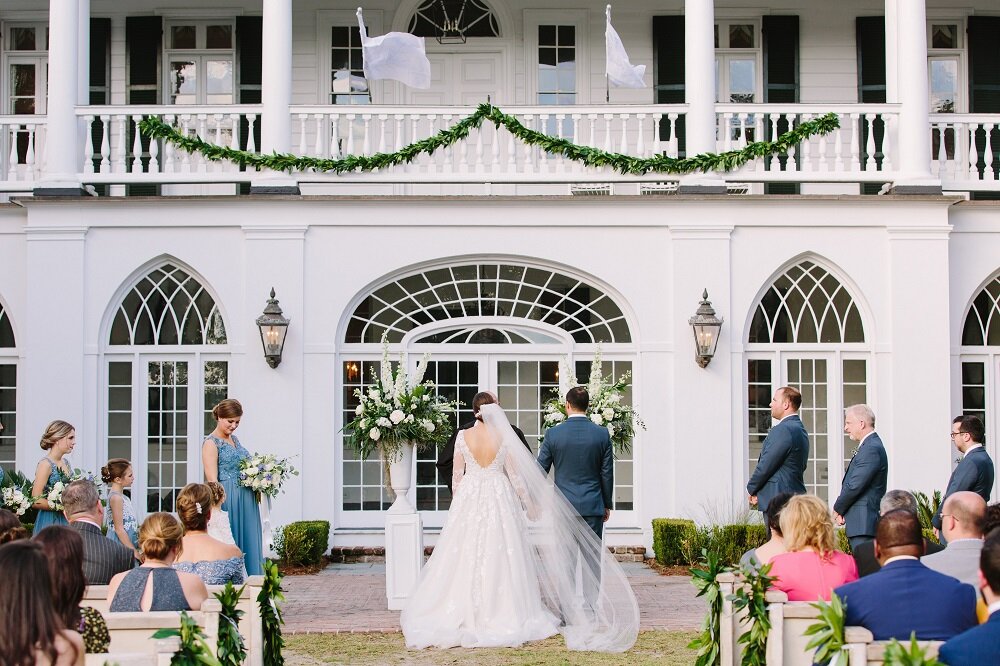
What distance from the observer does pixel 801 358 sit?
547 inches

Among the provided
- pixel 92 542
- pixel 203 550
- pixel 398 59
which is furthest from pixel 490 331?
pixel 92 542

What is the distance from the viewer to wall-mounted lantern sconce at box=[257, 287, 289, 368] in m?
13.2

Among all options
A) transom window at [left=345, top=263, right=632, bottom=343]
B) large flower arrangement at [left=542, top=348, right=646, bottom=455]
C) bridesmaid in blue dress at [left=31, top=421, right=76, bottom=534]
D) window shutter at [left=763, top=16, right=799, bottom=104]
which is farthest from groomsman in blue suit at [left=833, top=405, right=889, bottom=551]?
window shutter at [left=763, top=16, right=799, bottom=104]

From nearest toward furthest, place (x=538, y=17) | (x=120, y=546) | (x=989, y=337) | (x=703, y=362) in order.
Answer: (x=120, y=546) < (x=703, y=362) < (x=989, y=337) < (x=538, y=17)

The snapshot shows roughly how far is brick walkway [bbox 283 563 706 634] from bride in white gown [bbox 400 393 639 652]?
67cm

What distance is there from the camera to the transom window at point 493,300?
14.0 m

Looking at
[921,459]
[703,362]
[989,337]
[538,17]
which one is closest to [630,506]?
[703,362]

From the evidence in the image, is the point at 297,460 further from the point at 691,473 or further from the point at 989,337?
the point at 989,337

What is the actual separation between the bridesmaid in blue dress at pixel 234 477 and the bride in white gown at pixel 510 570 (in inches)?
67.6

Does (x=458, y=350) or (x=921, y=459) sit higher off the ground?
(x=458, y=350)

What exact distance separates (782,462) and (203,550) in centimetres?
485

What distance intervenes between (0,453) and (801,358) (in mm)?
9779

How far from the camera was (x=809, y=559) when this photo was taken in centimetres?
624

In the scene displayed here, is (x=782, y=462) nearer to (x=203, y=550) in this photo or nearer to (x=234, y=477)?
(x=234, y=477)
